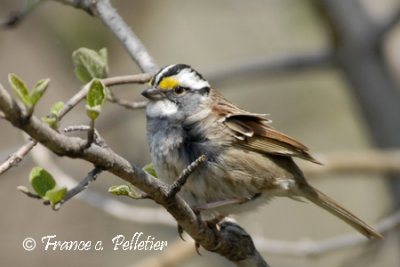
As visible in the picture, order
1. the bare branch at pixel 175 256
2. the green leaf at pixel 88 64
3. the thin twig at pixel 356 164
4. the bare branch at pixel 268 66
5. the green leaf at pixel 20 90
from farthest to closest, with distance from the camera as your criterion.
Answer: the bare branch at pixel 268 66
the thin twig at pixel 356 164
the bare branch at pixel 175 256
the green leaf at pixel 88 64
the green leaf at pixel 20 90

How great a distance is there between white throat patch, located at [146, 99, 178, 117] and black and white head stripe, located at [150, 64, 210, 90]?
3.9 inches

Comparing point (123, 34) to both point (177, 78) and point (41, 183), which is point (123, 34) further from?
point (41, 183)

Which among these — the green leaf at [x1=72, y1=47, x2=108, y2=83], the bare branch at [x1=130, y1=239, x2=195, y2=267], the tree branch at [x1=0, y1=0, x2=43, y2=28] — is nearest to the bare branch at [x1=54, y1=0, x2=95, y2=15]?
the tree branch at [x1=0, y1=0, x2=43, y2=28]

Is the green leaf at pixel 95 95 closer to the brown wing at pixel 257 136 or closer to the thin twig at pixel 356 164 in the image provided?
the brown wing at pixel 257 136

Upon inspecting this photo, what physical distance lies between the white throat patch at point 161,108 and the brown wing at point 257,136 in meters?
0.24

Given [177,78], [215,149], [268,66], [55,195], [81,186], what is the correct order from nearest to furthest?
[81,186] → [55,195] → [215,149] → [177,78] → [268,66]

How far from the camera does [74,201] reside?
7.17m

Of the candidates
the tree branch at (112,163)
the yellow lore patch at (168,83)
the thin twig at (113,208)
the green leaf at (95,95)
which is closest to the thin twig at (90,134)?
the tree branch at (112,163)

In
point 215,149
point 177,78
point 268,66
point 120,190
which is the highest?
point 120,190

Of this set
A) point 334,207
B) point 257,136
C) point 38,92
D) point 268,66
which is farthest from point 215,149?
point 268,66

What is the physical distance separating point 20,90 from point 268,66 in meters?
4.15

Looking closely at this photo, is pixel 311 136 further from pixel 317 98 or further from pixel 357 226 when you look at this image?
pixel 357 226

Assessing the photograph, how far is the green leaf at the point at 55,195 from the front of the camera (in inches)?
75.7

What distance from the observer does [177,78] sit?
3.44 m
